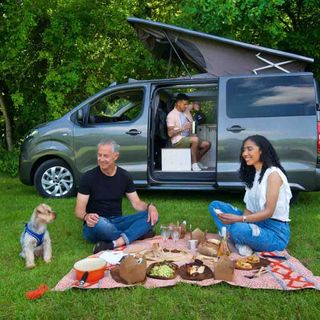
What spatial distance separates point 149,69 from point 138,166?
4440mm

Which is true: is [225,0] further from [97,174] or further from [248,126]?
[97,174]

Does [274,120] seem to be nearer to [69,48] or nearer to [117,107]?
[117,107]

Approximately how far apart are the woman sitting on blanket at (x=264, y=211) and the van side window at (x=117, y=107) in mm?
3041

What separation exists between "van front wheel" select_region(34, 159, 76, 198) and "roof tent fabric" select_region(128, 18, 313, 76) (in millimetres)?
2604

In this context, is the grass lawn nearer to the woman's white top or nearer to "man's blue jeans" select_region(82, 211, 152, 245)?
"man's blue jeans" select_region(82, 211, 152, 245)

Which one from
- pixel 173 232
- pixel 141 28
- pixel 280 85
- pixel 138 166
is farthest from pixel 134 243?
pixel 141 28

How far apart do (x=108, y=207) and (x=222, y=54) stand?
A: 10.3 ft

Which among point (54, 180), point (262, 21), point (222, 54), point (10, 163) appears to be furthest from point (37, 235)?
point (10, 163)

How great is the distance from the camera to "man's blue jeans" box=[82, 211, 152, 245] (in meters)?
4.50

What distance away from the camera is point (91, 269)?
362cm

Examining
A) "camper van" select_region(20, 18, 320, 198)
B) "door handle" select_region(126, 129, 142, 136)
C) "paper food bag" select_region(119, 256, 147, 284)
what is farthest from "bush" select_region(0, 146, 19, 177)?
"paper food bag" select_region(119, 256, 147, 284)

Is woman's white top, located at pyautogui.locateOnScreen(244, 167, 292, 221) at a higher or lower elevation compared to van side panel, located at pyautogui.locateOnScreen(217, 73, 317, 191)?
lower

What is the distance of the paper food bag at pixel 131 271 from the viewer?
354 centimetres

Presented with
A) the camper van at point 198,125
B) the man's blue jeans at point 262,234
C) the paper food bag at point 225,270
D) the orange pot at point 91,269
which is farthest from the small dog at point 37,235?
the camper van at point 198,125
